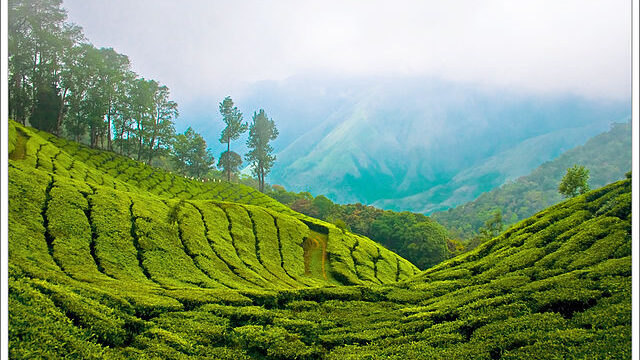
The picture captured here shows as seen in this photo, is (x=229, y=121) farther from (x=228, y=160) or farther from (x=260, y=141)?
(x=228, y=160)

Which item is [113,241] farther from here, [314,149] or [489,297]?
[314,149]

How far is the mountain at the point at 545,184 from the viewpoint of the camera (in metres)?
138

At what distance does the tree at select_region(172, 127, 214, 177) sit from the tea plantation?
50.0 m

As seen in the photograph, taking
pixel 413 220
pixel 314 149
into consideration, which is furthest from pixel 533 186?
pixel 413 220

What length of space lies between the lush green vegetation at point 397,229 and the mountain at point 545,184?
66.7 meters

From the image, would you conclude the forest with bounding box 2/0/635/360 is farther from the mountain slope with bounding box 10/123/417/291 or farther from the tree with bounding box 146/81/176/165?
the tree with bounding box 146/81/176/165

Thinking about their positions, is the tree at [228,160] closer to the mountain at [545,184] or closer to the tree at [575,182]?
the tree at [575,182]

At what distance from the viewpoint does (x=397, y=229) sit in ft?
206

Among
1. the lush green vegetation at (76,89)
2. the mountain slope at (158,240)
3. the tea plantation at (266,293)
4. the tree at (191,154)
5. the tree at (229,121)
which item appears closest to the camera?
the tea plantation at (266,293)

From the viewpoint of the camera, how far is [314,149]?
17762 cm

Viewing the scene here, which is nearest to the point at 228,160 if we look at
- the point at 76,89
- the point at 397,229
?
the point at 76,89

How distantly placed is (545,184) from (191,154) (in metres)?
154

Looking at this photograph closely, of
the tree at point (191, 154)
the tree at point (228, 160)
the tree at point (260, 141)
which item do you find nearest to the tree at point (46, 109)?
the tree at point (191, 154)

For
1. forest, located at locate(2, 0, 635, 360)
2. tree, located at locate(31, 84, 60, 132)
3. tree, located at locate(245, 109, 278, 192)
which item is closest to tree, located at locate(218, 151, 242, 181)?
tree, located at locate(245, 109, 278, 192)
